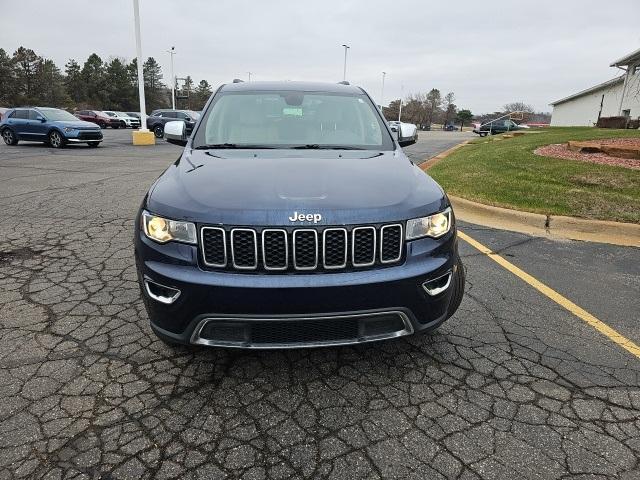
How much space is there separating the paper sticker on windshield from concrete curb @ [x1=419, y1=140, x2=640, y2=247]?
3.48 m

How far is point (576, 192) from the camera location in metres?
7.15

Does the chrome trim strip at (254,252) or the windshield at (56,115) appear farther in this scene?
the windshield at (56,115)

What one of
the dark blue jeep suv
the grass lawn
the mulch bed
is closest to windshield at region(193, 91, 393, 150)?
the dark blue jeep suv

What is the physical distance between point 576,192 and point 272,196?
635 centimetres

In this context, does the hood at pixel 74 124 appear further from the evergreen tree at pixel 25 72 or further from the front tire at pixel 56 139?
the evergreen tree at pixel 25 72

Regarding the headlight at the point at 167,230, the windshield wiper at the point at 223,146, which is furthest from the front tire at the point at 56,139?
the headlight at the point at 167,230

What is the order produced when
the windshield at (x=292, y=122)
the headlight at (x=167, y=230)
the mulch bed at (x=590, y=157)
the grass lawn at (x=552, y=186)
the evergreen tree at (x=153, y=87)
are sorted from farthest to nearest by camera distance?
1. the evergreen tree at (x=153, y=87)
2. the mulch bed at (x=590, y=157)
3. the grass lawn at (x=552, y=186)
4. the windshield at (x=292, y=122)
5. the headlight at (x=167, y=230)

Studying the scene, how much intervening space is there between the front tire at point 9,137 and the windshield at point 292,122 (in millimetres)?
18502

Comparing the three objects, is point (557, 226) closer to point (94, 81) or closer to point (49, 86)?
point (49, 86)

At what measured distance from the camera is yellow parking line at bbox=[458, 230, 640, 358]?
3.16 m

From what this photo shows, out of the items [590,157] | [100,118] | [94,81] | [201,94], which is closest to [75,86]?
[94,81]

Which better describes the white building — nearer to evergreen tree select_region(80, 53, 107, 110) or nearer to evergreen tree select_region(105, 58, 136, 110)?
evergreen tree select_region(105, 58, 136, 110)

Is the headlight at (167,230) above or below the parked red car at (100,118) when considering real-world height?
below

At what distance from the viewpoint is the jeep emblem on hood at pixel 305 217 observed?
7.59 feet
